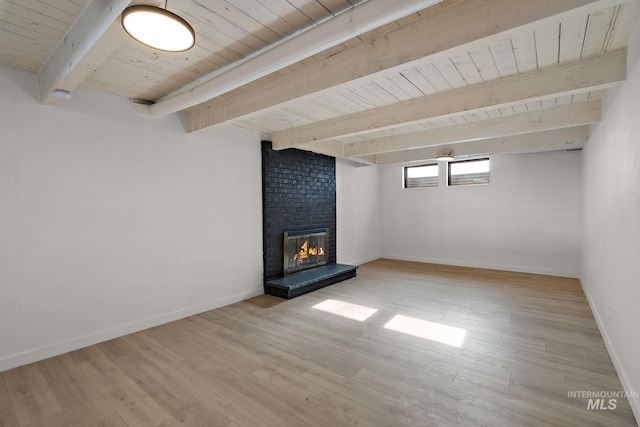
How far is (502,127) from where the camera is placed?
151 inches

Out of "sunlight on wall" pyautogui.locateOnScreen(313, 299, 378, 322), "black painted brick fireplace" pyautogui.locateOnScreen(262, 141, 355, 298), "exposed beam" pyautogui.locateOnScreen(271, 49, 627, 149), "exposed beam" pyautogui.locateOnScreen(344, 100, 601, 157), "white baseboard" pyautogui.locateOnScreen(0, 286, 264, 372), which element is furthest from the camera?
"black painted brick fireplace" pyautogui.locateOnScreen(262, 141, 355, 298)

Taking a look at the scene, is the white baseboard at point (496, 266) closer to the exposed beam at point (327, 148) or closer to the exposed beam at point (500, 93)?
the exposed beam at point (327, 148)

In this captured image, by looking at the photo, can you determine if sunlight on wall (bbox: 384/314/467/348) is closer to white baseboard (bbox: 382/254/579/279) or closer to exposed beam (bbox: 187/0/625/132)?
exposed beam (bbox: 187/0/625/132)

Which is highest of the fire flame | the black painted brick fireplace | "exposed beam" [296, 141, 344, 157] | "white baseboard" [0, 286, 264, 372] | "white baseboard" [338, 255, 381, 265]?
"exposed beam" [296, 141, 344, 157]

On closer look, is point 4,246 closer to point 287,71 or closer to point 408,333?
point 287,71

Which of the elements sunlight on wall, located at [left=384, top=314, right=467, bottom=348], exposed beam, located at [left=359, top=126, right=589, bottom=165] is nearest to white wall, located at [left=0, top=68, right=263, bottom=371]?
sunlight on wall, located at [left=384, top=314, right=467, bottom=348]

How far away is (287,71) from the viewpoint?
101 inches

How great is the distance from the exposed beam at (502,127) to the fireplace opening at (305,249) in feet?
6.32

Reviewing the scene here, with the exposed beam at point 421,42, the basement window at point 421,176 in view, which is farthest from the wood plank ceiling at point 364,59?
the basement window at point 421,176

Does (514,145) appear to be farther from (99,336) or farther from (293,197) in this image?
(99,336)

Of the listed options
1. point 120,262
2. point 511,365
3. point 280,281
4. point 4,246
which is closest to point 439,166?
point 280,281

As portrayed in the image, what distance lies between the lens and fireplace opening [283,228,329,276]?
196 inches

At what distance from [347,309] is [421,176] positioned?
4678 millimetres

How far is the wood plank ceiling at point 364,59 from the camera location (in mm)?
1704
